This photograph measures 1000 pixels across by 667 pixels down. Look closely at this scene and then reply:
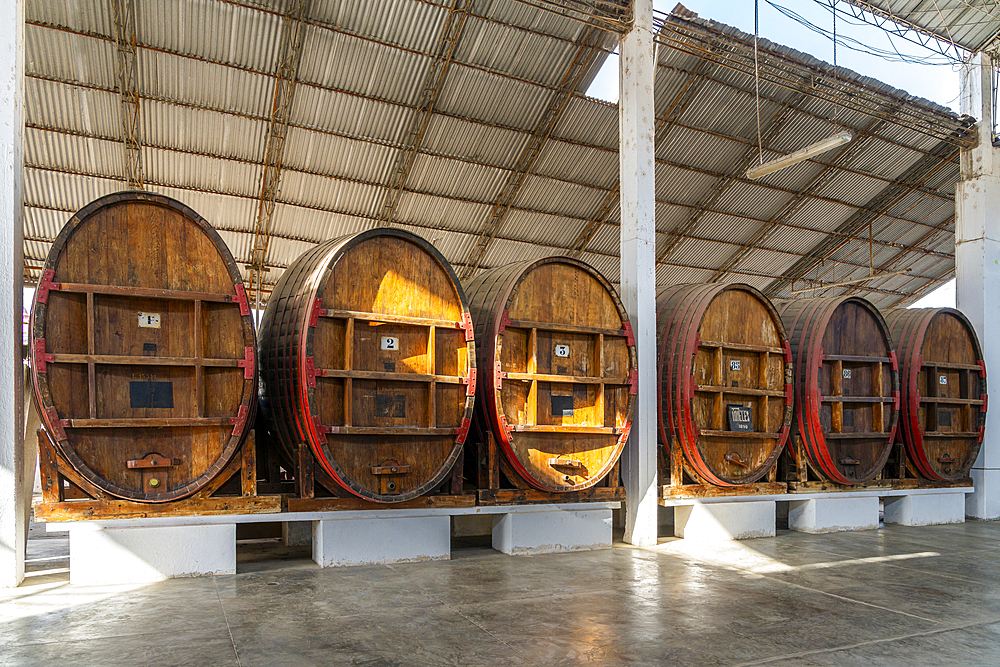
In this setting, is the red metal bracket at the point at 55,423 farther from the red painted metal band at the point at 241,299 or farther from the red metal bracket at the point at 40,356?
the red painted metal band at the point at 241,299

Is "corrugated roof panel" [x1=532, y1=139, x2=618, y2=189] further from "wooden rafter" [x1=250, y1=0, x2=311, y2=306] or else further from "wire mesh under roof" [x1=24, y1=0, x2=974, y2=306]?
"wooden rafter" [x1=250, y1=0, x2=311, y2=306]

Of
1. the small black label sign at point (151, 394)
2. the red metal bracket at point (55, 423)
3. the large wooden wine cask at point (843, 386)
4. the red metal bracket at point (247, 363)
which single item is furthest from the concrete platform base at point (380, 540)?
the large wooden wine cask at point (843, 386)

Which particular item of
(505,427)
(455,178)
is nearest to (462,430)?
(505,427)

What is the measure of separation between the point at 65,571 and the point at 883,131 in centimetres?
1989

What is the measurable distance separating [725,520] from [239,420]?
5.45 metres

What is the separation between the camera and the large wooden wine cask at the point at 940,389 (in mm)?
10188

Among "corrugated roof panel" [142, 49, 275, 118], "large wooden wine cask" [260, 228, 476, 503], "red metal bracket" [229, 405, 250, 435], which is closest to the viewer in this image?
"red metal bracket" [229, 405, 250, 435]

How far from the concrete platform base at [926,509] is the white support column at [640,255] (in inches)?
168

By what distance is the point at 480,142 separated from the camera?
54.9ft

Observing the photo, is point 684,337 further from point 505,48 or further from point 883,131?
point 883,131

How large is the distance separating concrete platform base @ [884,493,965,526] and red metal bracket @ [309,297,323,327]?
27.4ft

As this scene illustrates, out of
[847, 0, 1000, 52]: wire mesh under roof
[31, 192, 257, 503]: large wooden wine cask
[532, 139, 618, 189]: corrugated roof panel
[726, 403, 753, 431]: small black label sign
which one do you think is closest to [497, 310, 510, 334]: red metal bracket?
[31, 192, 257, 503]: large wooden wine cask

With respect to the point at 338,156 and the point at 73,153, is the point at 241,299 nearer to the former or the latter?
the point at 338,156

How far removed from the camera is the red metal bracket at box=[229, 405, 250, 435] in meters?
6.32
